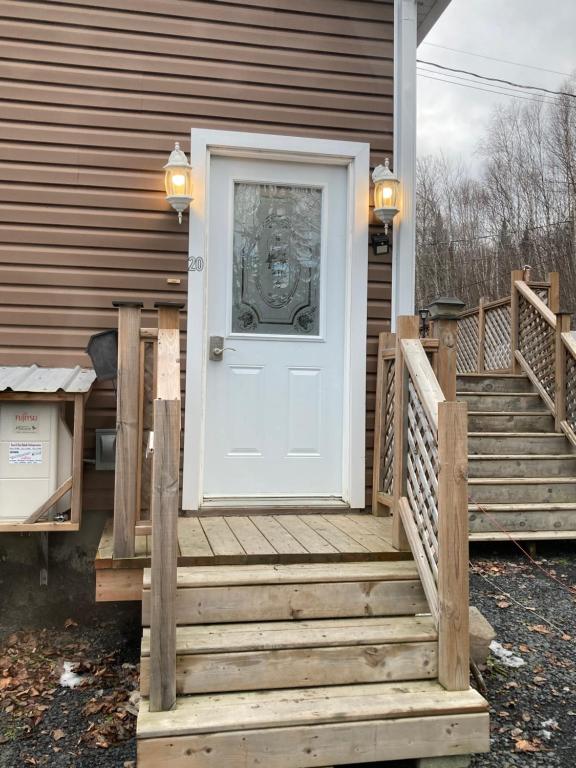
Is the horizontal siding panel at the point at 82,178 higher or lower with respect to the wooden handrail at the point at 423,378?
higher

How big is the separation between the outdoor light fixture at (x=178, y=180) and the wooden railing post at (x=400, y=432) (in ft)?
4.83

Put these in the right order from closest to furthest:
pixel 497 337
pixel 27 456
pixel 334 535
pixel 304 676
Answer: pixel 304 676 < pixel 334 535 < pixel 27 456 < pixel 497 337

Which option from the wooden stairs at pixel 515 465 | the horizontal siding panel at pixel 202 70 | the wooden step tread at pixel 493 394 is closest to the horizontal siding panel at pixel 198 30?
the horizontal siding panel at pixel 202 70

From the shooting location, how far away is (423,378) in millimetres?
2840

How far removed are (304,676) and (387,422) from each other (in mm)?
1756

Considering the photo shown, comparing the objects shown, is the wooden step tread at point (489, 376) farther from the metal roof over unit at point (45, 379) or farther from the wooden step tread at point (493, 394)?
the metal roof over unit at point (45, 379)

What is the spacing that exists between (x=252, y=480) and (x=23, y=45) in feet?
9.31

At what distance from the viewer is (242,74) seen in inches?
153

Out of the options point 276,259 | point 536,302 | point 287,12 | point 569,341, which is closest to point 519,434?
point 569,341

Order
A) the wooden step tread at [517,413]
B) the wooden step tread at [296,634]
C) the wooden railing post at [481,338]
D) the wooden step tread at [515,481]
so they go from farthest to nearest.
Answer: the wooden railing post at [481,338] → the wooden step tread at [517,413] → the wooden step tread at [515,481] → the wooden step tread at [296,634]

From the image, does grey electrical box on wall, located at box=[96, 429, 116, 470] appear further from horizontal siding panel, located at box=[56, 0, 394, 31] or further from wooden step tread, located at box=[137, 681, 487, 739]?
horizontal siding panel, located at box=[56, 0, 394, 31]

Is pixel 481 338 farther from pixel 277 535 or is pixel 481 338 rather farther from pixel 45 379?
pixel 45 379

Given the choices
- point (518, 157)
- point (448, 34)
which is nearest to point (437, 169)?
point (518, 157)

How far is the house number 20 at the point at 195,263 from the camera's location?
3801mm
